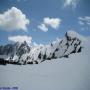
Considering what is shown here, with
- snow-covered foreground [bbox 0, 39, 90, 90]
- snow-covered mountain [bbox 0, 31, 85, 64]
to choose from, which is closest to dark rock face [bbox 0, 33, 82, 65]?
snow-covered mountain [bbox 0, 31, 85, 64]

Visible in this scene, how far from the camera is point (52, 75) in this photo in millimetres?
4293

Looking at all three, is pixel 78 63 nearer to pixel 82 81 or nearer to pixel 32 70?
pixel 82 81

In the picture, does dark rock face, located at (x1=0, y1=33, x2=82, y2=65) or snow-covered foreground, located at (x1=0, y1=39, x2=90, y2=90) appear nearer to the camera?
snow-covered foreground, located at (x1=0, y1=39, x2=90, y2=90)

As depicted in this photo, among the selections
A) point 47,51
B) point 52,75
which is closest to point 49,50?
point 47,51

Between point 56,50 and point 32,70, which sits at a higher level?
point 56,50

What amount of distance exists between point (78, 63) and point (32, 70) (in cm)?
95

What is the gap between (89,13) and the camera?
14.7 feet

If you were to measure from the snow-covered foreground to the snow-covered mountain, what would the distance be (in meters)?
0.17

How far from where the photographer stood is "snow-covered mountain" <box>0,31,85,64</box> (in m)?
4.45

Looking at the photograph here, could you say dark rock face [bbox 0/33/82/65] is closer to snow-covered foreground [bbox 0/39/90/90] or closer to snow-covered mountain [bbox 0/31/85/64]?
snow-covered mountain [bbox 0/31/85/64]

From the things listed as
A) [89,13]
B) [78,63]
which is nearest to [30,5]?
[89,13]

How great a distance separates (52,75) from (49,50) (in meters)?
0.64

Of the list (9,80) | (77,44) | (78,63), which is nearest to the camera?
(9,80)

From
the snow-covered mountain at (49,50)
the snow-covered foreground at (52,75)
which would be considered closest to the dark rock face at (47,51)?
the snow-covered mountain at (49,50)
